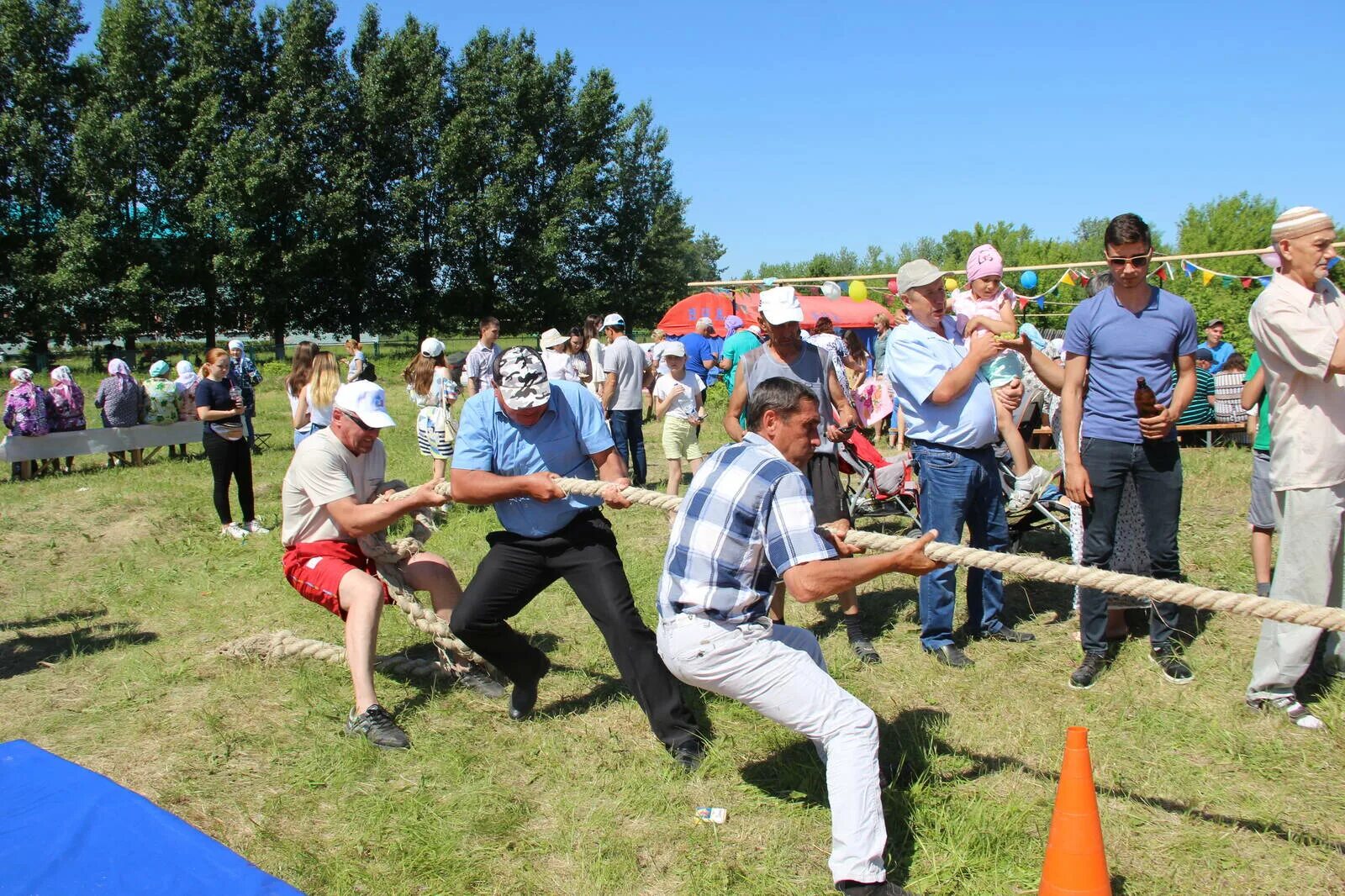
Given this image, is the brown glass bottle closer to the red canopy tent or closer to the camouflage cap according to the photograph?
the camouflage cap

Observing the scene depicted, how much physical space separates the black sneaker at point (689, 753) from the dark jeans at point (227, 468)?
603cm

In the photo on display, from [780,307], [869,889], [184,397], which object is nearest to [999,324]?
[780,307]

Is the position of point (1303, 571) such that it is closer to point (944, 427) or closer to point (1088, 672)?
point (1088, 672)

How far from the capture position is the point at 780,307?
4938 mm

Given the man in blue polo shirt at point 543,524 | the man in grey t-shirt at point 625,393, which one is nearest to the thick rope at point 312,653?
the man in blue polo shirt at point 543,524

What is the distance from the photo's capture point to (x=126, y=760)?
4266mm

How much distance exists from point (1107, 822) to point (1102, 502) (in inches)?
62.6

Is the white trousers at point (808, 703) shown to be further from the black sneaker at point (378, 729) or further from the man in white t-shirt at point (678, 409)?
the man in white t-shirt at point (678, 409)

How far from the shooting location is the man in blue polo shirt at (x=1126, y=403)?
424cm

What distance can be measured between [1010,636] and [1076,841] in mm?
2517

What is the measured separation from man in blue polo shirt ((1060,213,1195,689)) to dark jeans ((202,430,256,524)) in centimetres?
711

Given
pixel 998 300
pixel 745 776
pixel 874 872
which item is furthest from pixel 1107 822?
pixel 998 300

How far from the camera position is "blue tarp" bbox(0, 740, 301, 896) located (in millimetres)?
2875

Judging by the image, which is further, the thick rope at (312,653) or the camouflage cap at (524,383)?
the thick rope at (312,653)
